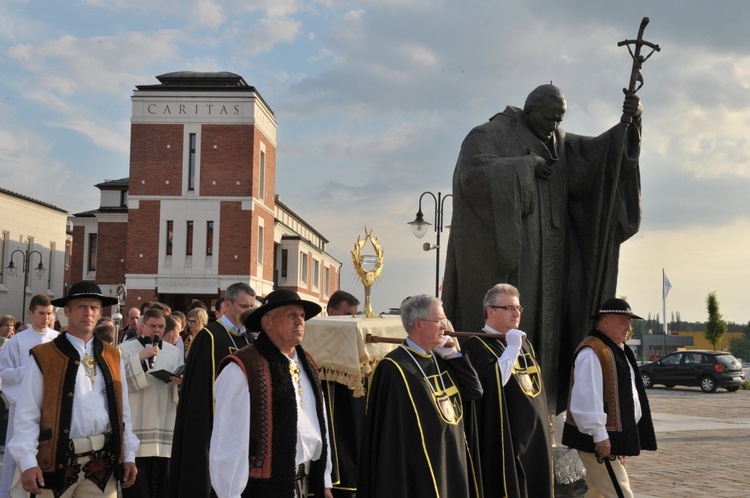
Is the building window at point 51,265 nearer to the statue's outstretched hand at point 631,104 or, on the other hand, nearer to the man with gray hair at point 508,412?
the statue's outstretched hand at point 631,104

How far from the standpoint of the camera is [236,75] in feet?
159

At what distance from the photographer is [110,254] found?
173 feet

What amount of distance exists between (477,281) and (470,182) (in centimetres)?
89

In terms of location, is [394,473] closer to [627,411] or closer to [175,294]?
[627,411]

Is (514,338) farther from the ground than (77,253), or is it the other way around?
(77,253)

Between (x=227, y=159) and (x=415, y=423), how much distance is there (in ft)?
144

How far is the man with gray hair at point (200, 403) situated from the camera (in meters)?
5.26

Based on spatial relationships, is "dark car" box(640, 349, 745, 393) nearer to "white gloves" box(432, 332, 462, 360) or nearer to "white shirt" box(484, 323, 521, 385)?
"white shirt" box(484, 323, 521, 385)

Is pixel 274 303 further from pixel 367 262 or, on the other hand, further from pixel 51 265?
pixel 51 265

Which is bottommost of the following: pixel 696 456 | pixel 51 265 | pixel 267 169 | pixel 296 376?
pixel 696 456

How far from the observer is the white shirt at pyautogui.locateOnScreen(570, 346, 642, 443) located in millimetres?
5879

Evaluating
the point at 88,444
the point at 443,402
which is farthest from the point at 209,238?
the point at 443,402

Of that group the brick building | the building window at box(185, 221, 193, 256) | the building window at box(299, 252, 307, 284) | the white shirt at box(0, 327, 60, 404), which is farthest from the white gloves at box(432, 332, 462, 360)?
the building window at box(299, 252, 307, 284)

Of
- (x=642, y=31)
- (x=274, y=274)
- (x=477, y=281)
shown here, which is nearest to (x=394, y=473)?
(x=477, y=281)
